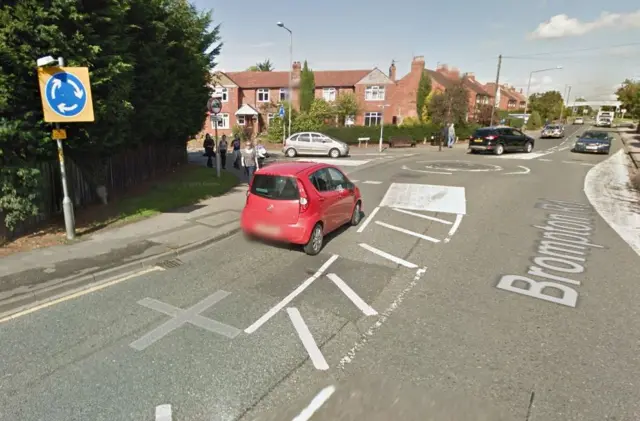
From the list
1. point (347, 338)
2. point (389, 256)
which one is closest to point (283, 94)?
point (389, 256)

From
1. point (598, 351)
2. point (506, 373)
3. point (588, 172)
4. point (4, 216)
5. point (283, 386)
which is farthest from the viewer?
point (588, 172)

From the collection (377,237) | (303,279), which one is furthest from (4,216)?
(377,237)

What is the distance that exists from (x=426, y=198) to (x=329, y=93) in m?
35.0

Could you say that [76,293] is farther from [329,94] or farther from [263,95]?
[263,95]

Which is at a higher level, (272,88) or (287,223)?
(272,88)

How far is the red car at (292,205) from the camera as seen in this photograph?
6008mm

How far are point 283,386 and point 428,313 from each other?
2054 mm

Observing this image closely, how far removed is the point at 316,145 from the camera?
2289 cm

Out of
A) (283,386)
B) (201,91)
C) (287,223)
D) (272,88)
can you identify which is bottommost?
(283,386)

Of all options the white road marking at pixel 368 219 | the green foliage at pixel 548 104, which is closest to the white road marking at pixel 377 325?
the white road marking at pixel 368 219

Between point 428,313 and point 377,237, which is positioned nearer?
point 428,313

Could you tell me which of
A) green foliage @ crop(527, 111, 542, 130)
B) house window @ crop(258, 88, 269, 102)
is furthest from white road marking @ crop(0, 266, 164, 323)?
green foliage @ crop(527, 111, 542, 130)

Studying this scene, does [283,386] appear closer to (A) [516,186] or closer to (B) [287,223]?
(B) [287,223]

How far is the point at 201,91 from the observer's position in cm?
1375
